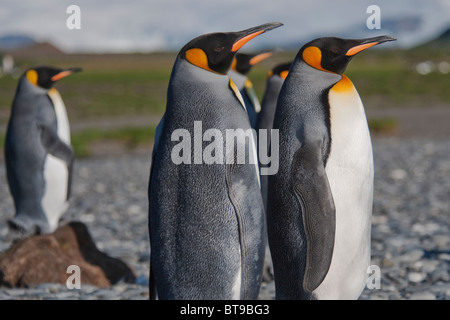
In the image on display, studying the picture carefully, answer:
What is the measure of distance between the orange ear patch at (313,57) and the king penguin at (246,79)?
1.76 metres

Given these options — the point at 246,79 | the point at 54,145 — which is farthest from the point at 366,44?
Result: the point at 54,145

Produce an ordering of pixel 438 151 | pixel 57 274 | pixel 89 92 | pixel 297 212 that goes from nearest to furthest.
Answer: pixel 297 212
pixel 57 274
pixel 438 151
pixel 89 92

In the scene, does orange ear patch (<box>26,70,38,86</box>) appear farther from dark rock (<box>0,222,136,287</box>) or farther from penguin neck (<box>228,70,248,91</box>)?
penguin neck (<box>228,70,248,91</box>)

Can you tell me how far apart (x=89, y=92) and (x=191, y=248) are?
113 feet

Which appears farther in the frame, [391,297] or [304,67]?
[391,297]

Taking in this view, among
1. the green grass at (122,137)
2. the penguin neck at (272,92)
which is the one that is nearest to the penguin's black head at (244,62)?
the penguin neck at (272,92)

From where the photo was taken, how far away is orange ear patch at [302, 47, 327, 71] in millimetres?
2889

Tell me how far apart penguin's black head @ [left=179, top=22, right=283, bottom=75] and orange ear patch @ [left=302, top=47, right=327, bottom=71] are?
0.27 metres

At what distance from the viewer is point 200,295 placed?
2740 mm

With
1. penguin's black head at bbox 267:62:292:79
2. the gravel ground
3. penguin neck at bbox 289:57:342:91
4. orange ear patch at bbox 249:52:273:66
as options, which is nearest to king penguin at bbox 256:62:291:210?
penguin's black head at bbox 267:62:292:79

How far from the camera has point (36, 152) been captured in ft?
17.6

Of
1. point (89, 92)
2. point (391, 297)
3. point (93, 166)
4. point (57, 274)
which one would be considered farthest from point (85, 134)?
point (89, 92)

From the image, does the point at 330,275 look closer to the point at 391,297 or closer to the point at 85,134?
the point at 391,297

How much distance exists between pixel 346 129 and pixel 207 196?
747 millimetres
